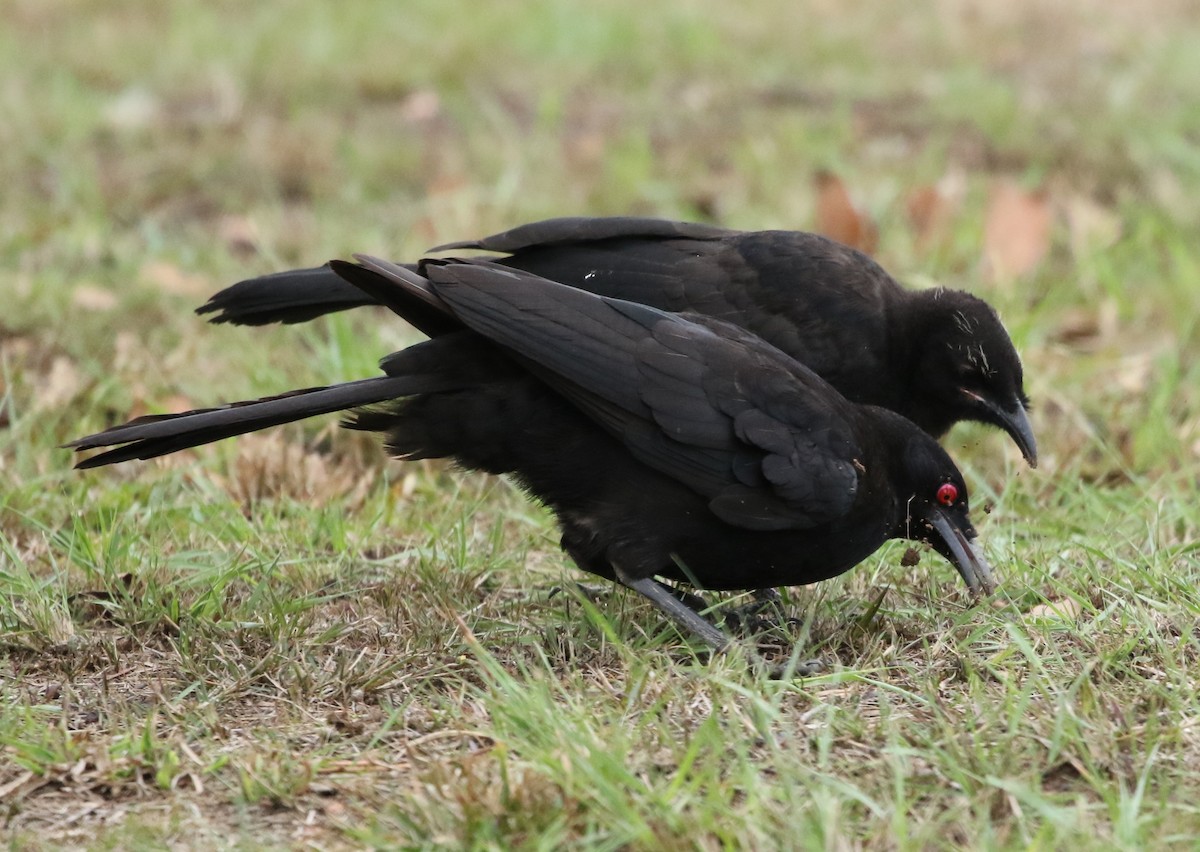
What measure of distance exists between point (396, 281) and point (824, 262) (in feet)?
5.11

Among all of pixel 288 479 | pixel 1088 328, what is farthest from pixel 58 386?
pixel 1088 328

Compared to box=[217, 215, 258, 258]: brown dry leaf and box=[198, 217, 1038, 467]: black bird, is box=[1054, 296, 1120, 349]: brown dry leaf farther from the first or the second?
box=[217, 215, 258, 258]: brown dry leaf

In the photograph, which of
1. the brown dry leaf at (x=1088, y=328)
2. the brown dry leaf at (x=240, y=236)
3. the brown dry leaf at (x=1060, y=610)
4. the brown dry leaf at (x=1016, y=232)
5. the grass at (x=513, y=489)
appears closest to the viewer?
the grass at (x=513, y=489)

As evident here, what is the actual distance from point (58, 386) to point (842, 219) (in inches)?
119

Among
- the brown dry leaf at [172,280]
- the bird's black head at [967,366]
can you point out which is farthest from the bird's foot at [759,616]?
the brown dry leaf at [172,280]

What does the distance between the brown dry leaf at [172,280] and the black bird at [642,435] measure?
91.4 inches

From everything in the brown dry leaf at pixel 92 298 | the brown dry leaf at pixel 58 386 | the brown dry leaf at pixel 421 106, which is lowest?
the brown dry leaf at pixel 58 386

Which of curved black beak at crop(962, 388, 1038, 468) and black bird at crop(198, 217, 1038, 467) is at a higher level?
black bird at crop(198, 217, 1038, 467)

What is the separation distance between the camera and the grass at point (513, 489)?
2.75 metres

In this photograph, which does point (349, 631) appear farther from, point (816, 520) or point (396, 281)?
point (816, 520)

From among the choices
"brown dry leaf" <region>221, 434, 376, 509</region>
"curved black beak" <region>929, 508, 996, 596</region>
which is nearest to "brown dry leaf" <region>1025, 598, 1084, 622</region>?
"curved black beak" <region>929, 508, 996, 596</region>

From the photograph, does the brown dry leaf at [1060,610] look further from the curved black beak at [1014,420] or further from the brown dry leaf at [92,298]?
the brown dry leaf at [92,298]

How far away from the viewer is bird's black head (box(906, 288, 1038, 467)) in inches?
174

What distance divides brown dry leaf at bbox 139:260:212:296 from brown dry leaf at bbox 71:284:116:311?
0.19 m
